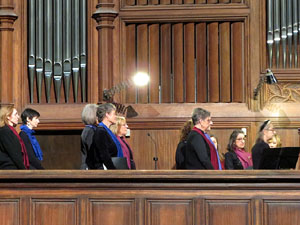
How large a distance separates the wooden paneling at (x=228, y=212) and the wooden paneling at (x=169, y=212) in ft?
0.56

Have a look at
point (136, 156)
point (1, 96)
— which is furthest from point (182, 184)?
point (1, 96)

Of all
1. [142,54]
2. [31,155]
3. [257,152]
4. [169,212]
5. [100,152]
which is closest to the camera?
[169,212]

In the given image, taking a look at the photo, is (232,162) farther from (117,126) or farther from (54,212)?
(54,212)

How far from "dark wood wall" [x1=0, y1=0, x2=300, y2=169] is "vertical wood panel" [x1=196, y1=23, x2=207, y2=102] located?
1cm

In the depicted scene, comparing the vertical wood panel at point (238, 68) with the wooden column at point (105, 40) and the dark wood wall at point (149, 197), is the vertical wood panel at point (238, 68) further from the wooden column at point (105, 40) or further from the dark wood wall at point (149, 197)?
the dark wood wall at point (149, 197)

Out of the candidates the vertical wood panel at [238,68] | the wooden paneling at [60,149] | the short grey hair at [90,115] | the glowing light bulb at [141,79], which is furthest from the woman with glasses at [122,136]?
the vertical wood panel at [238,68]

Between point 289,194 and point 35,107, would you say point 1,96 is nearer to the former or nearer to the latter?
point 35,107

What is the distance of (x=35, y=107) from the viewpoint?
1050cm

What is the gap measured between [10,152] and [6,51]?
3232 millimetres

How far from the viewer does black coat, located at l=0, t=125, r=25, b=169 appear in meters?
7.54

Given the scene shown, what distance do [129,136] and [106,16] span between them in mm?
1643

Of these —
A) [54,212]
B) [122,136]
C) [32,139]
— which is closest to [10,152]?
[32,139]

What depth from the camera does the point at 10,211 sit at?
265 inches

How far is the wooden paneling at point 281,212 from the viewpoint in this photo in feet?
21.2
